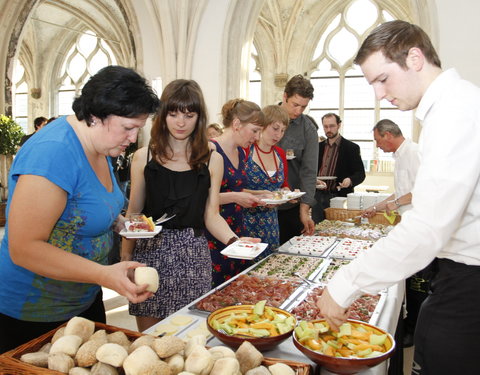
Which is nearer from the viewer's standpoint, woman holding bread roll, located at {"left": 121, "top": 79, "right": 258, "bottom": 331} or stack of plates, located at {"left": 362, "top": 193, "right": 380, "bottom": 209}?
woman holding bread roll, located at {"left": 121, "top": 79, "right": 258, "bottom": 331}

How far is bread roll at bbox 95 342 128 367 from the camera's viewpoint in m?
1.19

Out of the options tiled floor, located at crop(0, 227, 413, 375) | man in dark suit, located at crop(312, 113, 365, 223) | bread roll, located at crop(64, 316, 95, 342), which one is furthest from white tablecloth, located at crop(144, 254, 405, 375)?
man in dark suit, located at crop(312, 113, 365, 223)

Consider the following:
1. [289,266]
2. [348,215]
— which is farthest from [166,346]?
[348,215]

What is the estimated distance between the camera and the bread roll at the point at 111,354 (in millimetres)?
1193

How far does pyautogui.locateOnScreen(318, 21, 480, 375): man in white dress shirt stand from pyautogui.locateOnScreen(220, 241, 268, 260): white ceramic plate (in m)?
0.61

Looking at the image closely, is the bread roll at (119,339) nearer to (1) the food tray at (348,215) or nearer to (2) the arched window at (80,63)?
(1) the food tray at (348,215)

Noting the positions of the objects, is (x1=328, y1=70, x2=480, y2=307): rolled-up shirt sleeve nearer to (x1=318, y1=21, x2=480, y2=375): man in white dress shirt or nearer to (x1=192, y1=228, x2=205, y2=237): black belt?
(x1=318, y1=21, x2=480, y2=375): man in white dress shirt

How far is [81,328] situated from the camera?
1.35 meters

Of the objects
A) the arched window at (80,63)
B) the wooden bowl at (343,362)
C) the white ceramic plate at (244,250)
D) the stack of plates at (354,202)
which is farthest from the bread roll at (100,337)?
the arched window at (80,63)

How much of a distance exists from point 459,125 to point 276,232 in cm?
229

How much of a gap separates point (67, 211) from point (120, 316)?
3.03 m

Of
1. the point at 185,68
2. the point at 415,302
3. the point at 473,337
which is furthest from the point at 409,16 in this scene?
the point at 473,337

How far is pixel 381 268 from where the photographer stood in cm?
146

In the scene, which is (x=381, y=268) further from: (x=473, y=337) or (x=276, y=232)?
(x=276, y=232)
